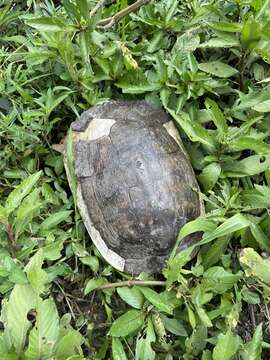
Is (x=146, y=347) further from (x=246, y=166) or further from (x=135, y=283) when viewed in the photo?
(x=246, y=166)

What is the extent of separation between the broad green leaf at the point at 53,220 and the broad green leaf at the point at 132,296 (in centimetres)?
38

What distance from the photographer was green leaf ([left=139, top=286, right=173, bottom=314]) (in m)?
1.88

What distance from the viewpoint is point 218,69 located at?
229 centimetres

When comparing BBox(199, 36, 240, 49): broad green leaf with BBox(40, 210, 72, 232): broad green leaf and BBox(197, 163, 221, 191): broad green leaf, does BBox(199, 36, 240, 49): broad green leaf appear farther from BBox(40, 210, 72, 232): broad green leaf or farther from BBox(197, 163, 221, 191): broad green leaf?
BBox(40, 210, 72, 232): broad green leaf

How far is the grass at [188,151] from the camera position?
1.89 metres

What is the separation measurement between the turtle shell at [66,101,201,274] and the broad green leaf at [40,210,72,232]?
0.10 m

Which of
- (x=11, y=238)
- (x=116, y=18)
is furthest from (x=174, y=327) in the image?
(x=116, y=18)

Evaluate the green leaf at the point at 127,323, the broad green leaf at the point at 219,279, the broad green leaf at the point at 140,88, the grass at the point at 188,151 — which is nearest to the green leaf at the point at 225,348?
the grass at the point at 188,151

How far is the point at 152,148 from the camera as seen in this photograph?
6.69 ft

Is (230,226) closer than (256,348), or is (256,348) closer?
(256,348)

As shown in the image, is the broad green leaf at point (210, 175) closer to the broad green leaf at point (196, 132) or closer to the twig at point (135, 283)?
the broad green leaf at point (196, 132)

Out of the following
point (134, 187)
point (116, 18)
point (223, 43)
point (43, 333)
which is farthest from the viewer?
point (116, 18)

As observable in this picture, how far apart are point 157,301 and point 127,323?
5.6 inches

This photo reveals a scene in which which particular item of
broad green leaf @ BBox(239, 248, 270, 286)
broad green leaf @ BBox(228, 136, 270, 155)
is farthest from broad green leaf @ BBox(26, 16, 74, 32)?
broad green leaf @ BBox(239, 248, 270, 286)
